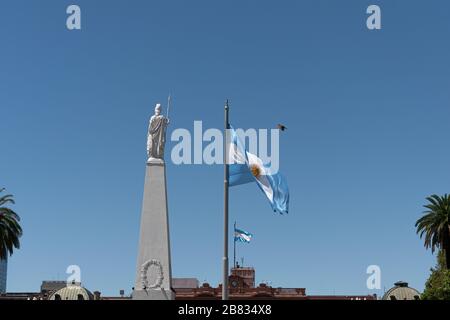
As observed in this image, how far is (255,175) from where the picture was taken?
93.1 ft

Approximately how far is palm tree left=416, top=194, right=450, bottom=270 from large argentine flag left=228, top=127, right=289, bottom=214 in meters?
34.5

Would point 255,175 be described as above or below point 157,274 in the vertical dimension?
above

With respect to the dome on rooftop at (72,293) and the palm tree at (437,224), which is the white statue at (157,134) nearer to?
the palm tree at (437,224)

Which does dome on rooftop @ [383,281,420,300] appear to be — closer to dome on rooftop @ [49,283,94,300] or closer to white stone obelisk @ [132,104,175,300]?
dome on rooftop @ [49,283,94,300]

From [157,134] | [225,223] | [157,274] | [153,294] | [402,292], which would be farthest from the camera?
[402,292]

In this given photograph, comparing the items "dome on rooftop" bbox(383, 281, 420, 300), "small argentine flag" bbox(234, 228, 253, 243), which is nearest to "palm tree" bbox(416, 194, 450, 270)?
"small argentine flag" bbox(234, 228, 253, 243)

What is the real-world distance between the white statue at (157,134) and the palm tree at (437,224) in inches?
1137

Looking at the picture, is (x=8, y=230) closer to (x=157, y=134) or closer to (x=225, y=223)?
(x=157, y=134)

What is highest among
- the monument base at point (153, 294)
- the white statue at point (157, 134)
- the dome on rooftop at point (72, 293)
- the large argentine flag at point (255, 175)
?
the white statue at point (157, 134)

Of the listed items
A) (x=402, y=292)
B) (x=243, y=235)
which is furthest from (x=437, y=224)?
(x=402, y=292)

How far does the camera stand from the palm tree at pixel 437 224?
5903 cm

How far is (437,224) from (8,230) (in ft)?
113

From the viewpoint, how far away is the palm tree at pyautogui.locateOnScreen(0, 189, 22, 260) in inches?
2067

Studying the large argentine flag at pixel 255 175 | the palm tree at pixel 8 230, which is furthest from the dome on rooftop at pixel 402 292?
the large argentine flag at pixel 255 175
